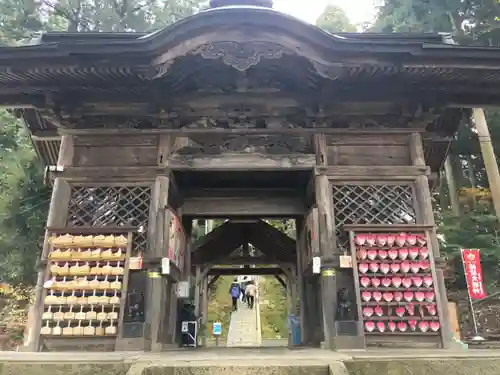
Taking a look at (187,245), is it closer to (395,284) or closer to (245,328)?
(395,284)

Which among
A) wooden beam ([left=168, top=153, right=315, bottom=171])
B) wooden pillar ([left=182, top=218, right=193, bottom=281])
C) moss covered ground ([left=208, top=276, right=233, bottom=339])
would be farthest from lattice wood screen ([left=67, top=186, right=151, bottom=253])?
moss covered ground ([left=208, top=276, right=233, bottom=339])

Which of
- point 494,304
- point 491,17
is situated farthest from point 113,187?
point 491,17

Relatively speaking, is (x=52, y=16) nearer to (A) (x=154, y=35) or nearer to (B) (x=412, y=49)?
(A) (x=154, y=35)

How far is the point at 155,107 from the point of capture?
655 centimetres

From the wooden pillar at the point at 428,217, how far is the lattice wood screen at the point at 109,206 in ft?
14.1

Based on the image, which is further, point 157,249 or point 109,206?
point 109,206

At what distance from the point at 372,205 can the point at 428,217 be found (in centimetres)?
86

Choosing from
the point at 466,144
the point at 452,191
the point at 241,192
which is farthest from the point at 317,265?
the point at 466,144

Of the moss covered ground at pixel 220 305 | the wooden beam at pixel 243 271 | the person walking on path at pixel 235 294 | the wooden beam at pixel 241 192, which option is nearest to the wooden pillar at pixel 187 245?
the wooden beam at pixel 241 192

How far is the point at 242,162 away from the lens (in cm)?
650

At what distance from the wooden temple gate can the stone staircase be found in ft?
31.9

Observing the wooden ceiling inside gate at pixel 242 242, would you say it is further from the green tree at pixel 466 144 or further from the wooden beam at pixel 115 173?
the green tree at pixel 466 144

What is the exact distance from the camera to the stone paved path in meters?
16.3

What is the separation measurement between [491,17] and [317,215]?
14.6 m
